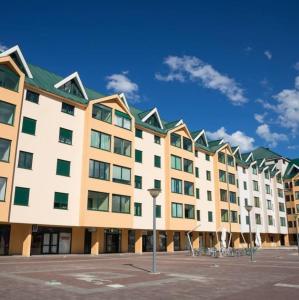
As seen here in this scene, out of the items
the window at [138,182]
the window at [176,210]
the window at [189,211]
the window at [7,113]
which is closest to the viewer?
the window at [7,113]

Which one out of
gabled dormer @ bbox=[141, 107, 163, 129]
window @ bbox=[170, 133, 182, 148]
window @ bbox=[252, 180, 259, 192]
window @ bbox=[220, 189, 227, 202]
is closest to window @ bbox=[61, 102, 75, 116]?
gabled dormer @ bbox=[141, 107, 163, 129]

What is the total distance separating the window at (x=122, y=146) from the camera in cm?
3981

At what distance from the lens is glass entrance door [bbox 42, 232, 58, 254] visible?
1367 inches

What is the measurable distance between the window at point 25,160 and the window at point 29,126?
6.56ft

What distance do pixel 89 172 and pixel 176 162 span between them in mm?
15696

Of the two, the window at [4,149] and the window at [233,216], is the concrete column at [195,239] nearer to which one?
the window at [233,216]

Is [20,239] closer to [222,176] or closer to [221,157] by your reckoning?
[222,176]

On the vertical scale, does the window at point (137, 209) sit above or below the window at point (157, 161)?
below

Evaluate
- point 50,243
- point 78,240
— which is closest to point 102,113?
point 78,240

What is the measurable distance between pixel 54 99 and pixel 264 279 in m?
26.2

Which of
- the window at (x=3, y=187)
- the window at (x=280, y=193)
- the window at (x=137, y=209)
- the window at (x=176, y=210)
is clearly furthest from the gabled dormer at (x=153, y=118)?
the window at (x=280, y=193)

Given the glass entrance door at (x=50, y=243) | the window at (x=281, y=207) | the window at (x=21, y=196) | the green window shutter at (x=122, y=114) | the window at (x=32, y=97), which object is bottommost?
the glass entrance door at (x=50, y=243)

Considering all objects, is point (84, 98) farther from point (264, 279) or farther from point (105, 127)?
point (264, 279)

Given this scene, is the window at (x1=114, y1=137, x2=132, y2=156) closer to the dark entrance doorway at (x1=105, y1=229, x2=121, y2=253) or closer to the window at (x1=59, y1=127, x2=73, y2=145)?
the window at (x1=59, y1=127, x2=73, y2=145)
